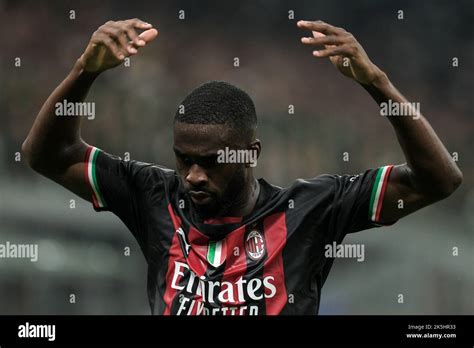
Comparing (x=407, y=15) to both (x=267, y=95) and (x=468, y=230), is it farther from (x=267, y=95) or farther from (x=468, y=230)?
(x=468, y=230)

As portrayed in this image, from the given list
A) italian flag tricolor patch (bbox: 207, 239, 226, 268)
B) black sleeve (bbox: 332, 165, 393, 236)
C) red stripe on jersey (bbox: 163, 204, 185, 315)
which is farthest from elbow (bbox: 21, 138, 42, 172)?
black sleeve (bbox: 332, 165, 393, 236)

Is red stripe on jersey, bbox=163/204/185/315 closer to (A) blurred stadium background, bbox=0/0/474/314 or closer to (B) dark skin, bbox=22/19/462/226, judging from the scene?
(B) dark skin, bbox=22/19/462/226

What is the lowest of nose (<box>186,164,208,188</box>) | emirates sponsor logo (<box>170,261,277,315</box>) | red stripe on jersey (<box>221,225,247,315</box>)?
emirates sponsor logo (<box>170,261,277,315</box>)

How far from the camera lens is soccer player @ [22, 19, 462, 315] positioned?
339 centimetres

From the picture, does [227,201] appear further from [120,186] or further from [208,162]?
[120,186]

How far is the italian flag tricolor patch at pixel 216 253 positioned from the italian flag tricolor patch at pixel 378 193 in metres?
0.66

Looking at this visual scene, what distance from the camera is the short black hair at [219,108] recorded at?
3449 mm

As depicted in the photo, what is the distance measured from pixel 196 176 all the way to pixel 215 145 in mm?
156

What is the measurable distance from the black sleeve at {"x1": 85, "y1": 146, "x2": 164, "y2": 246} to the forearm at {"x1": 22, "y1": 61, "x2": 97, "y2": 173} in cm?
15

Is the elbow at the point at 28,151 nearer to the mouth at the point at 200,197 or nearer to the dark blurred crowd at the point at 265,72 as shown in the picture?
the mouth at the point at 200,197

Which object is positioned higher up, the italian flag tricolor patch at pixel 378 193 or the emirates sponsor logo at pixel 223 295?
the italian flag tricolor patch at pixel 378 193

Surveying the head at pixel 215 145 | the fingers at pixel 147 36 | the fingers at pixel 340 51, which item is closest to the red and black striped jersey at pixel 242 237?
the head at pixel 215 145

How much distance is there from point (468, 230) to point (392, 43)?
2.05m

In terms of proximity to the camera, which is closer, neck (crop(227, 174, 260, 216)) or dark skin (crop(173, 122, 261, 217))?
dark skin (crop(173, 122, 261, 217))
